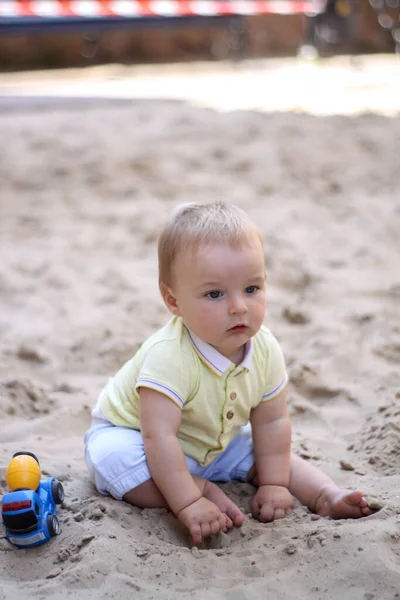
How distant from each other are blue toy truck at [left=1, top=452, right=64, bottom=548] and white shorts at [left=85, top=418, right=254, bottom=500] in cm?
12

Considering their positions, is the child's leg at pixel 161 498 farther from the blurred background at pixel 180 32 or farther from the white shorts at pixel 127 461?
the blurred background at pixel 180 32

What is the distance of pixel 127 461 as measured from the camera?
185 cm

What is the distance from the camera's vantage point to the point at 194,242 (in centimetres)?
176

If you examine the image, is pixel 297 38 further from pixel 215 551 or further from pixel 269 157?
pixel 215 551

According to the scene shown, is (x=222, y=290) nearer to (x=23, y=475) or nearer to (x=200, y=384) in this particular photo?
(x=200, y=384)

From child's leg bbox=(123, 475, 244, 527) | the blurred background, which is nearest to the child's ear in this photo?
child's leg bbox=(123, 475, 244, 527)

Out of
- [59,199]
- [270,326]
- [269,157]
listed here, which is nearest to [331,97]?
[269,157]

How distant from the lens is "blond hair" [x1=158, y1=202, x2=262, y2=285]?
1.76 m

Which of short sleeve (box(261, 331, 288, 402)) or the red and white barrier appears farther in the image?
the red and white barrier

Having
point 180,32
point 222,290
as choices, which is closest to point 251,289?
point 222,290

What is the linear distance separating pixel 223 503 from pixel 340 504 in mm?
272

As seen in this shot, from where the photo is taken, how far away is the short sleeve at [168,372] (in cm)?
179

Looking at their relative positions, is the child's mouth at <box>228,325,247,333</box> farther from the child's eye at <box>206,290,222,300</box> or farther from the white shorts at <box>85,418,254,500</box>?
the white shorts at <box>85,418,254,500</box>

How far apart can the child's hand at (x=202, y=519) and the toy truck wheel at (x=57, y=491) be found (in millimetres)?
285
